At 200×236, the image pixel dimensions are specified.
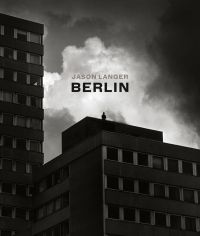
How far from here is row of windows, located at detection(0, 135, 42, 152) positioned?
112688 mm

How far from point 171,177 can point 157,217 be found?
5.61 m

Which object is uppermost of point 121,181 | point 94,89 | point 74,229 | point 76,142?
point 94,89

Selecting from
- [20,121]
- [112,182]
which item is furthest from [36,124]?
[112,182]

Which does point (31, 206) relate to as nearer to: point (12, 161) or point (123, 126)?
point (12, 161)

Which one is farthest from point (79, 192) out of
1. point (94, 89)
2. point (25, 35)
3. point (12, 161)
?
point (25, 35)

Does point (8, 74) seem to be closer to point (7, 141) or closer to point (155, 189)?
point (7, 141)

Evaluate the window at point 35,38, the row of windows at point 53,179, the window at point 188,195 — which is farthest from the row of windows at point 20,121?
the window at point 188,195

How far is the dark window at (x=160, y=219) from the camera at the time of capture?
281 feet

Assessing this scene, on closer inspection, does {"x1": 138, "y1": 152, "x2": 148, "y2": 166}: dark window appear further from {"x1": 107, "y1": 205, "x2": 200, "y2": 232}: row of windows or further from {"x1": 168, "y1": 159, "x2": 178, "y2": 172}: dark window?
{"x1": 107, "y1": 205, "x2": 200, "y2": 232}: row of windows

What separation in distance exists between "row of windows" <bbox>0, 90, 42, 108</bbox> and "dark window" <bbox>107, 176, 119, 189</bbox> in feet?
117

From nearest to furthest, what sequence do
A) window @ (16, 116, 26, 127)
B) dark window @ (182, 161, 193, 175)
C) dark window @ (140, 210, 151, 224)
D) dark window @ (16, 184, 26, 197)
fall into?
dark window @ (140, 210, 151, 224), dark window @ (182, 161, 193, 175), dark window @ (16, 184, 26, 197), window @ (16, 116, 26, 127)

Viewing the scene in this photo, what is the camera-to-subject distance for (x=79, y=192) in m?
87.2

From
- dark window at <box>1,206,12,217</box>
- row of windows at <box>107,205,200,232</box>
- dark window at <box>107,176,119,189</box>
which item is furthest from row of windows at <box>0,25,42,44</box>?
row of windows at <box>107,205,200,232</box>

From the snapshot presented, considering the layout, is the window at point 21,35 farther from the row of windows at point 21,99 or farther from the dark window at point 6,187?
the dark window at point 6,187
